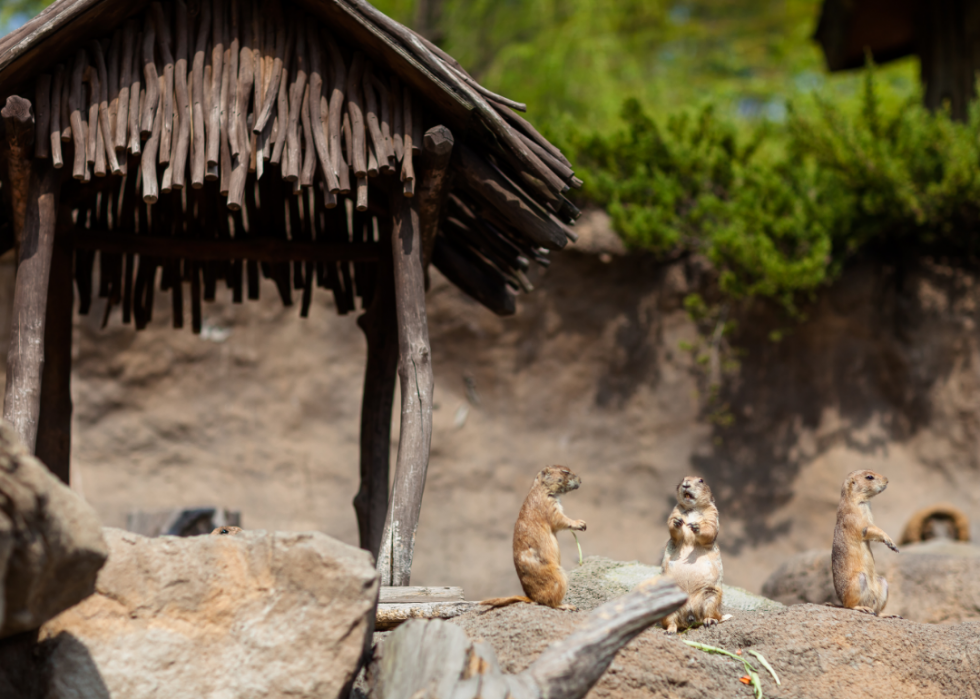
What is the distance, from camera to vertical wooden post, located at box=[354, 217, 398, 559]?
18.8 ft

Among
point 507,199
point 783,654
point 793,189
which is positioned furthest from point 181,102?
point 793,189

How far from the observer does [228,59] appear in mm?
4457

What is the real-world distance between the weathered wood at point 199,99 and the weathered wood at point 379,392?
1.61m

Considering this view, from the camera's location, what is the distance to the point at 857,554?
4.12 metres

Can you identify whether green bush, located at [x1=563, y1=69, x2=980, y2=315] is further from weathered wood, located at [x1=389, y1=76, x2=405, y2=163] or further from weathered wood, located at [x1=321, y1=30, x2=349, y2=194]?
weathered wood, located at [x1=321, y1=30, x2=349, y2=194]

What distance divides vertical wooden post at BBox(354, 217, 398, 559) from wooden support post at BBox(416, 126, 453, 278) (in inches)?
30.2

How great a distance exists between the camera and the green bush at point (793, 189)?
889 centimetres

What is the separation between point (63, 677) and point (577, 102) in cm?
1271

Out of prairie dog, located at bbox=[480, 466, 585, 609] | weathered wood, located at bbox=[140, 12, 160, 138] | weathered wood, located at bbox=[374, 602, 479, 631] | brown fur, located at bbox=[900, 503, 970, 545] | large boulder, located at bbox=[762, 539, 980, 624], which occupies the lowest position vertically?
large boulder, located at bbox=[762, 539, 980, 624]

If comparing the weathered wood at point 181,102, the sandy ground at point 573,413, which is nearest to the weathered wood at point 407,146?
the weathered wood at point 181,102

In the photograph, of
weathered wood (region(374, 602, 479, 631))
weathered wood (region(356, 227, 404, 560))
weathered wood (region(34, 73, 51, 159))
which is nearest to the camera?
weathered wood (region(374, 602, 479, 631))

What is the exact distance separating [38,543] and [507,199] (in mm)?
2945

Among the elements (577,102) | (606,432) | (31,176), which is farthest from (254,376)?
(577,102)

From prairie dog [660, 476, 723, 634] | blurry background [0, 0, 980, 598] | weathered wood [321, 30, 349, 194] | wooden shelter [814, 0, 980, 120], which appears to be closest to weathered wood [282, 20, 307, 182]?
weathered wood [321, 30, 349, 194]
